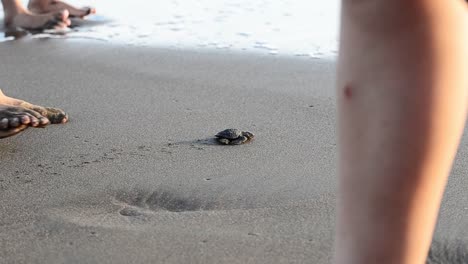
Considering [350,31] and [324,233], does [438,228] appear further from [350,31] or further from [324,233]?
[350,31]

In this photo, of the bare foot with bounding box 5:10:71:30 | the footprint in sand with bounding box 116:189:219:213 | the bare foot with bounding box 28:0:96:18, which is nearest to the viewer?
the footprint in sand with bounding box 116:189:219:213

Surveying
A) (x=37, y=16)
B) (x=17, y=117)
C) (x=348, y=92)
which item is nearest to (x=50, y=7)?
(x=37, y=16)

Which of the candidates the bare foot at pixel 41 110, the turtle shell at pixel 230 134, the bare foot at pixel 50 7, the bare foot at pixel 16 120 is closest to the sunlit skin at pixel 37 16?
the bare foot at pixel 50 7

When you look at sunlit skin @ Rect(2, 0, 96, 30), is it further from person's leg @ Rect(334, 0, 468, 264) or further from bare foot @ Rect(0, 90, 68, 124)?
person's leg @ Rect(334, 0, 468, 264)

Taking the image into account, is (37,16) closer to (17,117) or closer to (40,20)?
(40,20)

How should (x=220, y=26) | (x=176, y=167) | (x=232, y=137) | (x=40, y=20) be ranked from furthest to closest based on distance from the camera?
(x=40, y=20) < (x=220, y=26) < (x=232, y=137) < (x=176, y=167)

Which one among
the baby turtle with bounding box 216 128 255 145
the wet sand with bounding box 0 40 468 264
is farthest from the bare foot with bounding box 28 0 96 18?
the baby turtle with bounding box 216 128 255 145

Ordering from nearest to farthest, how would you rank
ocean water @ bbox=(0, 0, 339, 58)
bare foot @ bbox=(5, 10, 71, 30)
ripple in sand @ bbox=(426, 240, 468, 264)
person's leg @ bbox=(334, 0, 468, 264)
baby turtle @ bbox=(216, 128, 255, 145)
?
1. person's leg @ bbox=(334, 0, 468, 264)
2. ripple in sand @ bbox=(426, 240, 468, 264)
3. baby turtle @ bbox=(216, 128, 255, 145)
4. ocean water @ bbox=(0, 0, 339, 58)
5. bare foot @ bbox=(5, 10, 71, 30)
